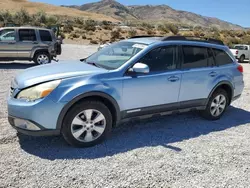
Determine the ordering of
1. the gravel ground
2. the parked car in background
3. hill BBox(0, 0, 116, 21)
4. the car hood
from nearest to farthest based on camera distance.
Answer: the gravel ground < the car hood < the parked car in background < hill BBox(0, 0, 116, 21)

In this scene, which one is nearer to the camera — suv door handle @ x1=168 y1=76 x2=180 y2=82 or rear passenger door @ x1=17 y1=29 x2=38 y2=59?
suv door handle @ x1=168 y1=76 x2=180 y2=82

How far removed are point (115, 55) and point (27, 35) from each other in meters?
8.45

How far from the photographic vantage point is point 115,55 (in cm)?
470

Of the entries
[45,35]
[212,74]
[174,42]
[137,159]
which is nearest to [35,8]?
[45,35]

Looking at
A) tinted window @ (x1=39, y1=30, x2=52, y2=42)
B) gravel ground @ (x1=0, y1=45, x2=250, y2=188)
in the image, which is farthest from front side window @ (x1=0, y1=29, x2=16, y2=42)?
gravel ground @ (x1=0, y1=45, x2=250, y2=188)

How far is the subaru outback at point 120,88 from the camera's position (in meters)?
3.57

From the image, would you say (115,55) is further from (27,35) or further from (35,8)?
(35,8)

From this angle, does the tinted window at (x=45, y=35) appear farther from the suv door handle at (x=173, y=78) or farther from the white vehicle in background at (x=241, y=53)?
the white vehicle in background at (x=241, y=53)

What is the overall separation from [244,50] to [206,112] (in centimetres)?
1875

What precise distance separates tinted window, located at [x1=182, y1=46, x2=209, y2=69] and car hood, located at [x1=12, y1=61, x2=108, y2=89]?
1679mm

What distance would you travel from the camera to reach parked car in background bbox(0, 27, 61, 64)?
11.3 metres

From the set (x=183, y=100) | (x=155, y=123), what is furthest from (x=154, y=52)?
(x=155, y=123)

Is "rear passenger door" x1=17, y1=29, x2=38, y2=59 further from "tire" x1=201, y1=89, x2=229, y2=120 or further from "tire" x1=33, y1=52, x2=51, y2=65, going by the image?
"tire" x1=201, y1=89, x2=229, y2=120

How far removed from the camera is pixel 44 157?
11.6 feet
